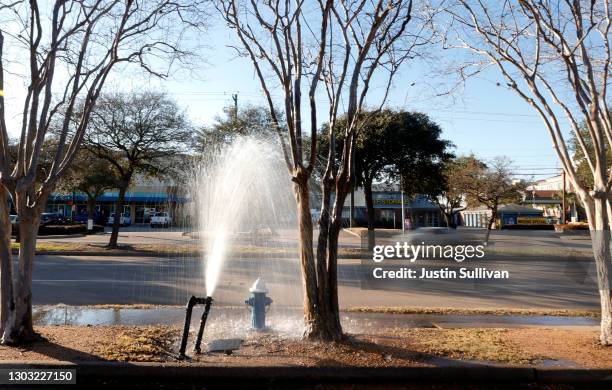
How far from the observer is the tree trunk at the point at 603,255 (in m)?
6.71

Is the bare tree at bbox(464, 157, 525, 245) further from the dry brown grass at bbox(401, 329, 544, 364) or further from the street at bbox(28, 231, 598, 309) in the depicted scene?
the dry brown grass at bbox(401, 329, 544, 364)

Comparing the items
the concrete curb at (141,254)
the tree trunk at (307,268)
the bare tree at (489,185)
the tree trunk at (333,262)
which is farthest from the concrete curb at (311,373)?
the bare tree at (489,185)

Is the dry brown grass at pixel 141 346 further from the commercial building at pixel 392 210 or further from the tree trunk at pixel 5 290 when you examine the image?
the commercial building at pixel 392 210

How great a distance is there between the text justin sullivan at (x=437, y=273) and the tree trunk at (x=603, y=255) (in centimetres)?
892

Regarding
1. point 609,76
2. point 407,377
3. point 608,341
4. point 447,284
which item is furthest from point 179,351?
point 447,284

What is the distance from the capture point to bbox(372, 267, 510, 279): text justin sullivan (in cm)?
1598

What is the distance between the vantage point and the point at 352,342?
6777mm

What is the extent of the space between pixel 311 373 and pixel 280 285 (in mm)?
8045

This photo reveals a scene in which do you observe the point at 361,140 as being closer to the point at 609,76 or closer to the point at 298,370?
the point at 609,76

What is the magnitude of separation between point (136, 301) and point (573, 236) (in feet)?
121

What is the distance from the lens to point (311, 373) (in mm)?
5527

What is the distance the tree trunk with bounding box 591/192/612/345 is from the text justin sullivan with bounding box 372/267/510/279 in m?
8.92

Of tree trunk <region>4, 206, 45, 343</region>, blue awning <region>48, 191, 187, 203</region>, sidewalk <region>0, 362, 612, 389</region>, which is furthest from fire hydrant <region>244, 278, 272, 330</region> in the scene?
blue awning <region>48, 191, 187, 203</region>

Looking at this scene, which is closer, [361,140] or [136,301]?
[136,301]
